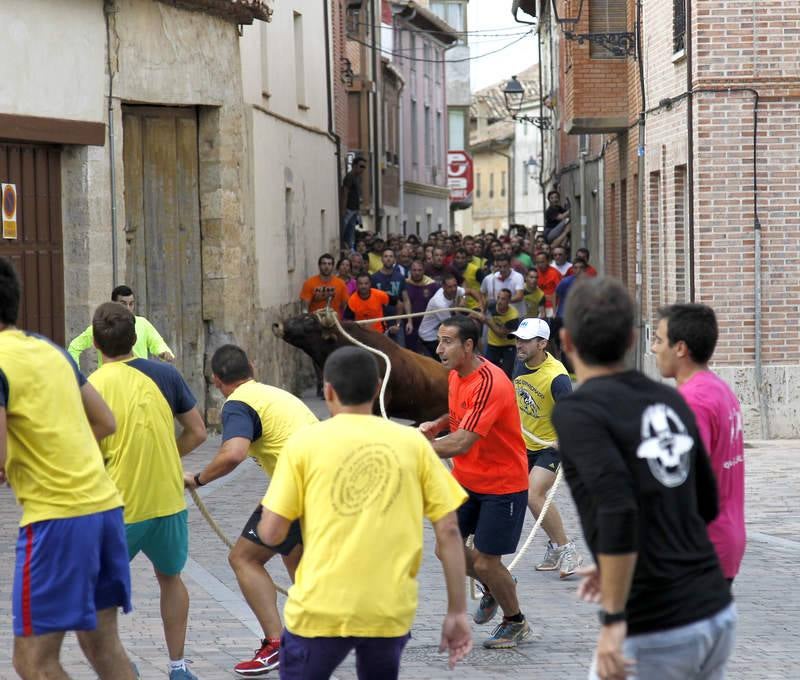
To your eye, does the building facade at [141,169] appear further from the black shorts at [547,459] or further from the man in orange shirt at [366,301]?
the black shorts at [547,459]

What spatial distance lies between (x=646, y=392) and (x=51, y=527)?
7.53ft

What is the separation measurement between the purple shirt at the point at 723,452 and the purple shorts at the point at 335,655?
110 cm

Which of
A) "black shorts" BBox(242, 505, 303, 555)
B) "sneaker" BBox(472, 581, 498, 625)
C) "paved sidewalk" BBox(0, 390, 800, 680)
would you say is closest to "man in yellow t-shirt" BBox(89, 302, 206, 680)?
"black shorts" BBox(242, 505, 303, 555)

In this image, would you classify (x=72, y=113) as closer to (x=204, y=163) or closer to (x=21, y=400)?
(x=204, y=163)

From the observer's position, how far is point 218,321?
60.6ft

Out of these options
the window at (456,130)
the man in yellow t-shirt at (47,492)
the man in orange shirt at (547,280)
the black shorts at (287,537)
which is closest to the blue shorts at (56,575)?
the man in yellow t-shirt at (47,492)

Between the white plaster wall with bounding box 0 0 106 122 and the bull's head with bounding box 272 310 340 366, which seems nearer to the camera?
the white plaster wall with bounding box 0 0 106 122

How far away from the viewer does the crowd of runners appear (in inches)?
165

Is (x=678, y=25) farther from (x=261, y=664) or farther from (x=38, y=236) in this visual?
(x=261, y=664)

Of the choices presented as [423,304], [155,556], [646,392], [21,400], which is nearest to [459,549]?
[646,392]

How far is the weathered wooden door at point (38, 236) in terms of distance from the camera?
1546 cm

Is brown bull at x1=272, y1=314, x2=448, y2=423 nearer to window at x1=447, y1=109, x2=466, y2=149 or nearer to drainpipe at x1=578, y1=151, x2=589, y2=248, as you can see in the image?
drainpipe at x1=578, y1=151, x2=589, y2=248

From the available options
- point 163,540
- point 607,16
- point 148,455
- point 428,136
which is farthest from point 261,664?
point 428,136

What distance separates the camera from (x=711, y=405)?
17.9 ft
